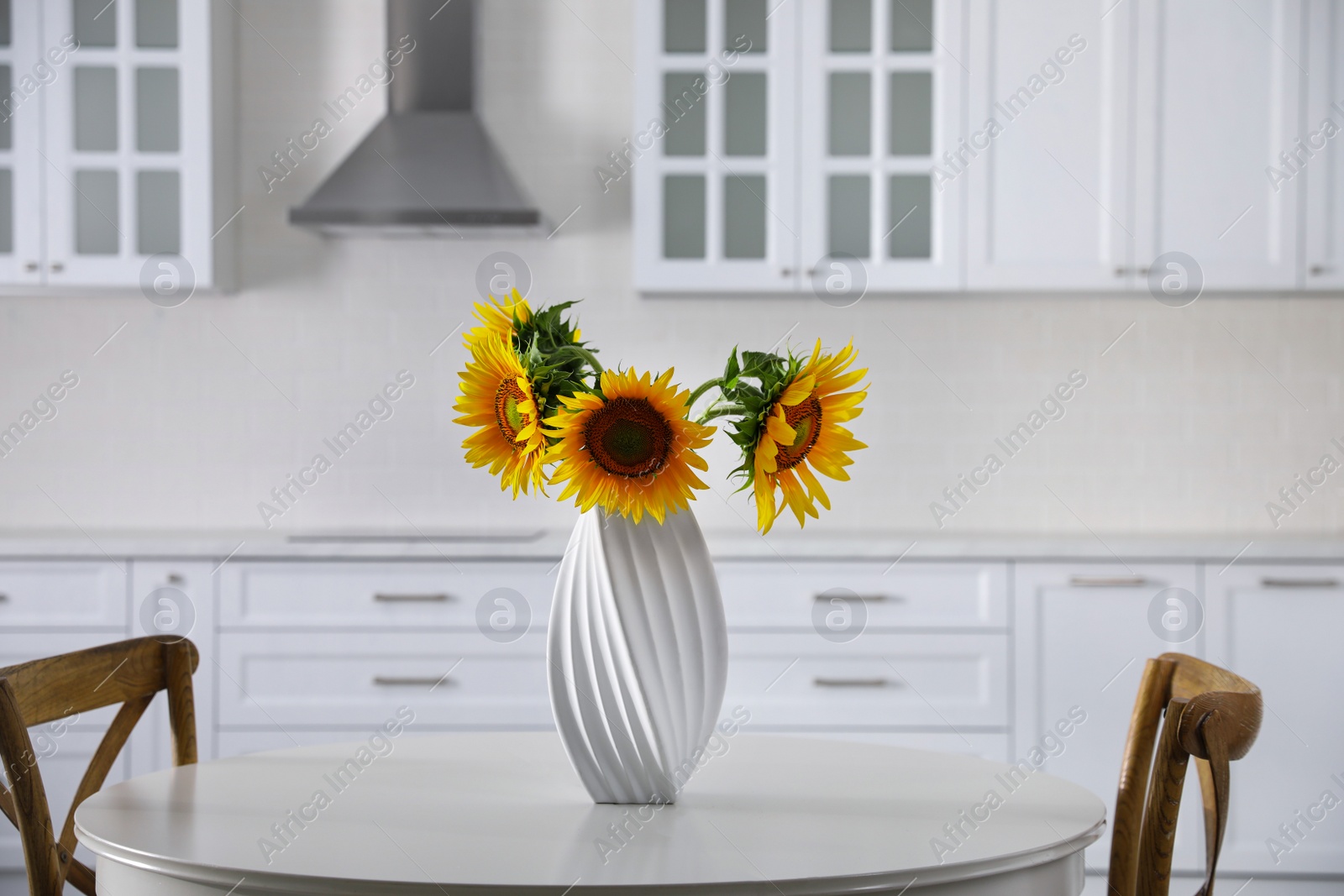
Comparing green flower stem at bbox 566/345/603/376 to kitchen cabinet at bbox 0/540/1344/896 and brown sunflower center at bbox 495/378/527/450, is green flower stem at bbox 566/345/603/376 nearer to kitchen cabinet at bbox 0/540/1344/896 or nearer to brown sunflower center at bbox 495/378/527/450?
brown sunflower center at bbox 495/378/527/450

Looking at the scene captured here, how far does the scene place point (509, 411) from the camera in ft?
3.31

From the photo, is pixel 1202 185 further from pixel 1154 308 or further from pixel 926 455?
pixel 926 455

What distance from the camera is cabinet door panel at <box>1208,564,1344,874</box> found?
252 cm

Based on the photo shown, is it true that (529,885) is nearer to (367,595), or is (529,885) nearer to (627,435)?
(627,435)

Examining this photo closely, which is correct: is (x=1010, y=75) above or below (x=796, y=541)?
above

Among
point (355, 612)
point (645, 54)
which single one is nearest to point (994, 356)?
point (645, 54)

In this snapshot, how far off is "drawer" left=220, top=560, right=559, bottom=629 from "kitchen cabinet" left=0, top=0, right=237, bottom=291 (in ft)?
2.82

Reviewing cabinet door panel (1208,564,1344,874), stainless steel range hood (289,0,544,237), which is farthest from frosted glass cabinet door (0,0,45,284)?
cabinet door panel (1208,564,1344,874)

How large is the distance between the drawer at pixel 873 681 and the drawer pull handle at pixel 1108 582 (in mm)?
210

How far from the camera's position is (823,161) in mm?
2758

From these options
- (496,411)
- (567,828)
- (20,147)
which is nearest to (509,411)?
(496,411)

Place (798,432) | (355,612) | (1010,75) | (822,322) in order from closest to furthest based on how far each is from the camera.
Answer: (798,432) < (355,612) < (1010,75) < (822,322)

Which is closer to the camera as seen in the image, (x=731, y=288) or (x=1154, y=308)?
(x=731, y=288)

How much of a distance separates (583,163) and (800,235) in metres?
0.68
